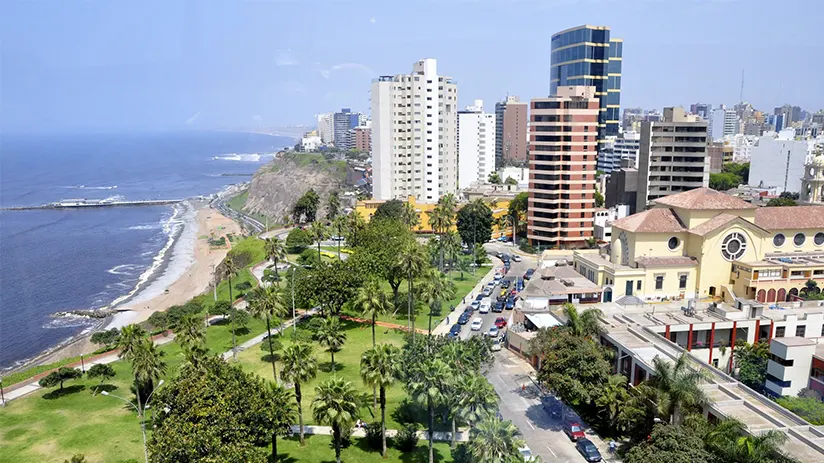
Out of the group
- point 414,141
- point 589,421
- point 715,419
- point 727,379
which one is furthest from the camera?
point 414,141

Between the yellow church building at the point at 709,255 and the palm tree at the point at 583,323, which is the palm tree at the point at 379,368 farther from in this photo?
the yellow church building at the point at 709,255

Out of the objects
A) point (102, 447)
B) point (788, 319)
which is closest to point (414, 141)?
point (788, 319)

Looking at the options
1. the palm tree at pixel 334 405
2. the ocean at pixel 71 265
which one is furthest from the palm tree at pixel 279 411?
the ocean at pixel 71 265

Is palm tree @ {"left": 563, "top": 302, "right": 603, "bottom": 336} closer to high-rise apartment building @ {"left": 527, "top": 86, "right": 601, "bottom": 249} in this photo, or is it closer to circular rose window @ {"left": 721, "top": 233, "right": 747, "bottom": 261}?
circular rose window @ {"left": 721, "top": 233, "right": 747, "bottom": 261}

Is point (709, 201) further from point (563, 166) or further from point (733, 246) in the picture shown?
point (563, 166)

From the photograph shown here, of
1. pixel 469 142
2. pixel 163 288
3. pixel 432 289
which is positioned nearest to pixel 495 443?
pixel 432 289

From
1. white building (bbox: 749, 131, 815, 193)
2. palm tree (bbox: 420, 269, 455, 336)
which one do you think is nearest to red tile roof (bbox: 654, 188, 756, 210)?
palm tree (bbox: 420, 269, 455, 336)

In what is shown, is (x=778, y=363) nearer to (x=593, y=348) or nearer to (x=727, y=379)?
(x=727, y=379)
